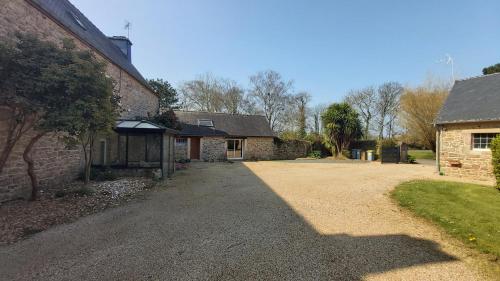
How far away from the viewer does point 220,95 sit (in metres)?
32.2

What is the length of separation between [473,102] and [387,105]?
23.9m

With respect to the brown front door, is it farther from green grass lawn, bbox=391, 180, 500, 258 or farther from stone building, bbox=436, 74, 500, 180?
stone building, bbox=436, 74, 500, 180

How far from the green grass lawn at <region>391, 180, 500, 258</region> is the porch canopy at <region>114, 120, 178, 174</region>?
834 centimetres

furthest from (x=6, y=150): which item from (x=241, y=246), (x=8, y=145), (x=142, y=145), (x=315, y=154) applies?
(x=315, y=154)

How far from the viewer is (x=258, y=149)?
22.7 m

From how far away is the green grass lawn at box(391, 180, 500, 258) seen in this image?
419 cm

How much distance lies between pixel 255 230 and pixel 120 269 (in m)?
2.16

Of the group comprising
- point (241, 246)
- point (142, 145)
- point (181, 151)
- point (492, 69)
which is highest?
point (492, 69)

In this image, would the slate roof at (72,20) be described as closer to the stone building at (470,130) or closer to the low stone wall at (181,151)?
the low stone wall at (181,151)

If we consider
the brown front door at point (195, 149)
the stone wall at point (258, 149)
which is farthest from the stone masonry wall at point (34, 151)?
the stone wall at point (258, 149)

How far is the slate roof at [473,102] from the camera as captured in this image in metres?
10.8

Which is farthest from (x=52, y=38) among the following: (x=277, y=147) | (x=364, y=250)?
(x=277, y=147)

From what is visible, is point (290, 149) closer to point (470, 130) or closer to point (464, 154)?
point (464, 154)

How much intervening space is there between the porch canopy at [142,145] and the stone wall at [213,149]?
980 centimetres
